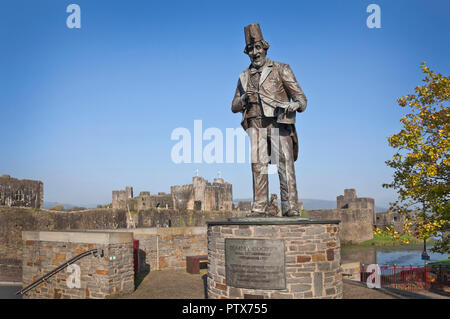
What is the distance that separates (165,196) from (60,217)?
20.6m

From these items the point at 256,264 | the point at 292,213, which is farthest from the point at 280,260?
the point at 292,213

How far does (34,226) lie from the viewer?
18109 mm

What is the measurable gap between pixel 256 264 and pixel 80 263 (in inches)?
239

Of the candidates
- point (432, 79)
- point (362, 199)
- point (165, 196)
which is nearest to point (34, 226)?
point (432, 79)

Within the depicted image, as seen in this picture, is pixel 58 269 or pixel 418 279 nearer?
pixel 58 269

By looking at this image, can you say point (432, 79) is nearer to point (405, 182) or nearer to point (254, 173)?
point (405, 182)

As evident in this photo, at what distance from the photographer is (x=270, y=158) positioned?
25.2 feet

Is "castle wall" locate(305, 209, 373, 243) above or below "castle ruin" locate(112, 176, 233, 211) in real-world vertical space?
below

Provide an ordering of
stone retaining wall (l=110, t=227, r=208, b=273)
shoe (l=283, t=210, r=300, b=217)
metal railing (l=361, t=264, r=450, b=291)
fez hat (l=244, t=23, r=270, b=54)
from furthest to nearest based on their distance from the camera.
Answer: stone retaining wall (l=110, t=227, r=208, b=273), metal railing (l=361, t=264, r=450, b=291), fez hat (l=244, t=23, r=270, b=54), shoe (l=283, t=210, r=300, b=217)

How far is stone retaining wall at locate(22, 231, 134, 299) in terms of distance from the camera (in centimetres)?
998

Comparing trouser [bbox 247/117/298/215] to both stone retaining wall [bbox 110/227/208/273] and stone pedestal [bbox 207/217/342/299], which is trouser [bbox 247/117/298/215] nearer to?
stone pedestal [bbox 207/217/342/299]

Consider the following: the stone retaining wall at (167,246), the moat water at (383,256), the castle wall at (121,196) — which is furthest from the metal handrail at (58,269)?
the castle wall at (121,196)

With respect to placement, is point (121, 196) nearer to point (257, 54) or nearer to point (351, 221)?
point (351, 221)

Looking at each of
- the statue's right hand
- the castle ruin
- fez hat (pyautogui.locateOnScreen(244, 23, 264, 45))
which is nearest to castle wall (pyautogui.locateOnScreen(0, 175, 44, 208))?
the castle ruin
